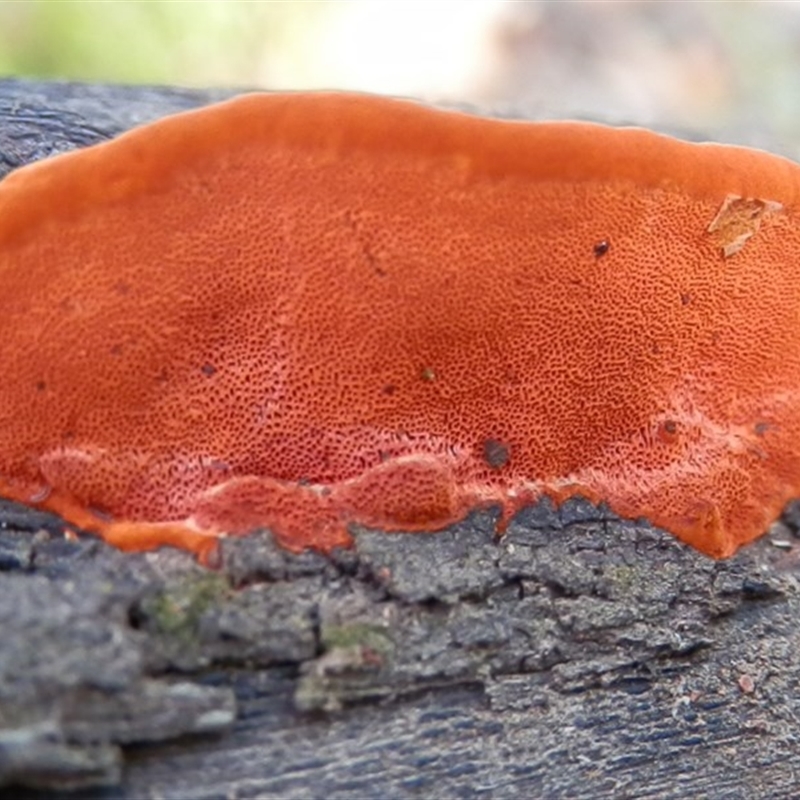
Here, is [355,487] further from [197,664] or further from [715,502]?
[715,502]

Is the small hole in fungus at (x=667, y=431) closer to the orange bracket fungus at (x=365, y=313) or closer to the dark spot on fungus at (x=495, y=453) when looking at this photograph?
the orange bracket fungus at (x=365, y=313)

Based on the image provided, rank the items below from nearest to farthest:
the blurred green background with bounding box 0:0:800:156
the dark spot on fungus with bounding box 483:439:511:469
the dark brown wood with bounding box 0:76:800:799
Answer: the dark brown wood with bounding box 0:76:800:799 < the dark spot on fungus with bounding box 483:439:511:469 < the blurred green background with bounding box 0:0:800:156

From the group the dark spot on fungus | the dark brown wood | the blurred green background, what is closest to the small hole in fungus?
the dark brown wood

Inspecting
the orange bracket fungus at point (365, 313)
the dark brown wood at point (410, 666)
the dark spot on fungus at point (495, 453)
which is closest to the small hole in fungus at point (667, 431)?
the orange bracket fungus at point (365, 313)

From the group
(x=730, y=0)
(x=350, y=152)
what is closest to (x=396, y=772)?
(x=350, y=152)

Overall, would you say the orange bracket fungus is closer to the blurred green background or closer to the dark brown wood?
the dark brown wood

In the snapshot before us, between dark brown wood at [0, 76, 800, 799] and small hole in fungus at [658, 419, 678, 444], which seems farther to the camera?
small hole in fungus at [658, 419, 678, 444]
